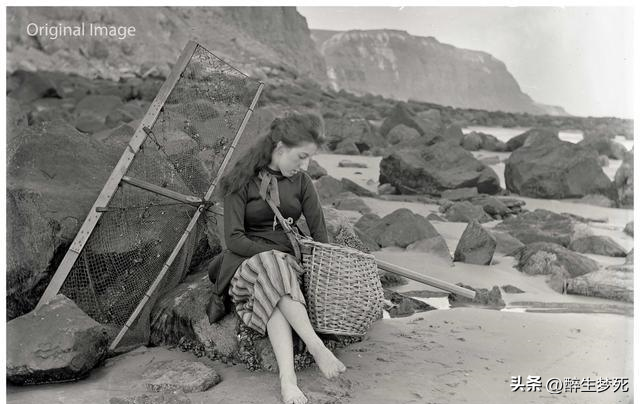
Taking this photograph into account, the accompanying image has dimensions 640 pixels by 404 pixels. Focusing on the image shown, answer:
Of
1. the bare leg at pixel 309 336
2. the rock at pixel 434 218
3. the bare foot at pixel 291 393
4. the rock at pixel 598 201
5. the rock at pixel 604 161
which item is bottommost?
the bare foot at pixel 291 393

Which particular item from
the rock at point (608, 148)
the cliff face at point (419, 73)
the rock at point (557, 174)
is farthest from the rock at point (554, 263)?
the cliff face at point (419, 73)

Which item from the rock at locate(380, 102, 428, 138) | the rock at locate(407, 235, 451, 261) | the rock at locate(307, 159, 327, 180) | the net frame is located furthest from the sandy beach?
the rock at locate(380, 102, 428, 138)

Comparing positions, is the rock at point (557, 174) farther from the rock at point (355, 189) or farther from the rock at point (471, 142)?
the rock at point (471, 142)

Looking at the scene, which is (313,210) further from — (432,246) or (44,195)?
(432,246)

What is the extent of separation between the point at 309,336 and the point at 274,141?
999mm

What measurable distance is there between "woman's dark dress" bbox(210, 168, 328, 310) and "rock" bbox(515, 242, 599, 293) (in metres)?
2.45

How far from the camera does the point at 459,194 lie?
9.12 m

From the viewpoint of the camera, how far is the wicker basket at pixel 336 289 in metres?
3.43

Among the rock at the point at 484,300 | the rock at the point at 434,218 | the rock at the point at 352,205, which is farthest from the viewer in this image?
the rock at the point at 352,205

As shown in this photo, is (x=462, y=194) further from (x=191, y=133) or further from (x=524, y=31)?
(x=191, y=133)

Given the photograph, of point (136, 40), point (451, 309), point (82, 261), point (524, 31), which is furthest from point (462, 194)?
point (136, 40)

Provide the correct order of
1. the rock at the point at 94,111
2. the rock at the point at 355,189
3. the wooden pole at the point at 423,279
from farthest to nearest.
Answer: the rock at the point at 94,111 < the rock at the point at 355,189 < the wooden pole at the point at 423,279

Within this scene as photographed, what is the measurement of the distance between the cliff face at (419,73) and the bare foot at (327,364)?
12150mm

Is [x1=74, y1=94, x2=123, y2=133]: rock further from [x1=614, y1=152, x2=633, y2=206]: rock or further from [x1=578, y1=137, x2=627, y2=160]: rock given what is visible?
[x1=614, y1=152, x2=633, y2=206]: rock
